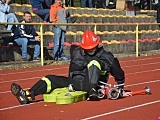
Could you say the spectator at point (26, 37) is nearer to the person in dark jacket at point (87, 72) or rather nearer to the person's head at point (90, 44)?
the person in dark jacket at point (87, 72)

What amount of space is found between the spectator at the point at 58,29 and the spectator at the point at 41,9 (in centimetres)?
115

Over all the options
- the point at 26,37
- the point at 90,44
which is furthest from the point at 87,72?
the point at 26,37

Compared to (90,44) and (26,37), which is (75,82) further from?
(26,37)

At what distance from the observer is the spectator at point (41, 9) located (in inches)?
684

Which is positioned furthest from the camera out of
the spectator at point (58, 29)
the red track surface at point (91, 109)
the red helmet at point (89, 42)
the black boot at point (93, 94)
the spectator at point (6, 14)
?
the spectator at point (58, 29)

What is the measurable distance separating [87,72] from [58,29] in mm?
7966

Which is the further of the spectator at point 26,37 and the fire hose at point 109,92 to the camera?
the spectator at point 26,37

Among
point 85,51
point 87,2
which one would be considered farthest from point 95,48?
point 87,2

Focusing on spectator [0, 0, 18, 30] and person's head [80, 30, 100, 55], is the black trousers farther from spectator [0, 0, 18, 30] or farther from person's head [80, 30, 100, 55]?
spectator [0, 0, 18, 30]

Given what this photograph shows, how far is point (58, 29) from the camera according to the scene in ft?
51.3

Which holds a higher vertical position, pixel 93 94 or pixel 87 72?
pixel 87 72

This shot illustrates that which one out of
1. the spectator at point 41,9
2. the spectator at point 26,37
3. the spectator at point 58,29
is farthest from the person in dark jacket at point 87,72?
the spectator at point 41,9

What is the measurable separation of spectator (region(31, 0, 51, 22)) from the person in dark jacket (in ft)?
30.8

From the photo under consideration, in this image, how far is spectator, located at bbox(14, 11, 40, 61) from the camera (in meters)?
14.3
